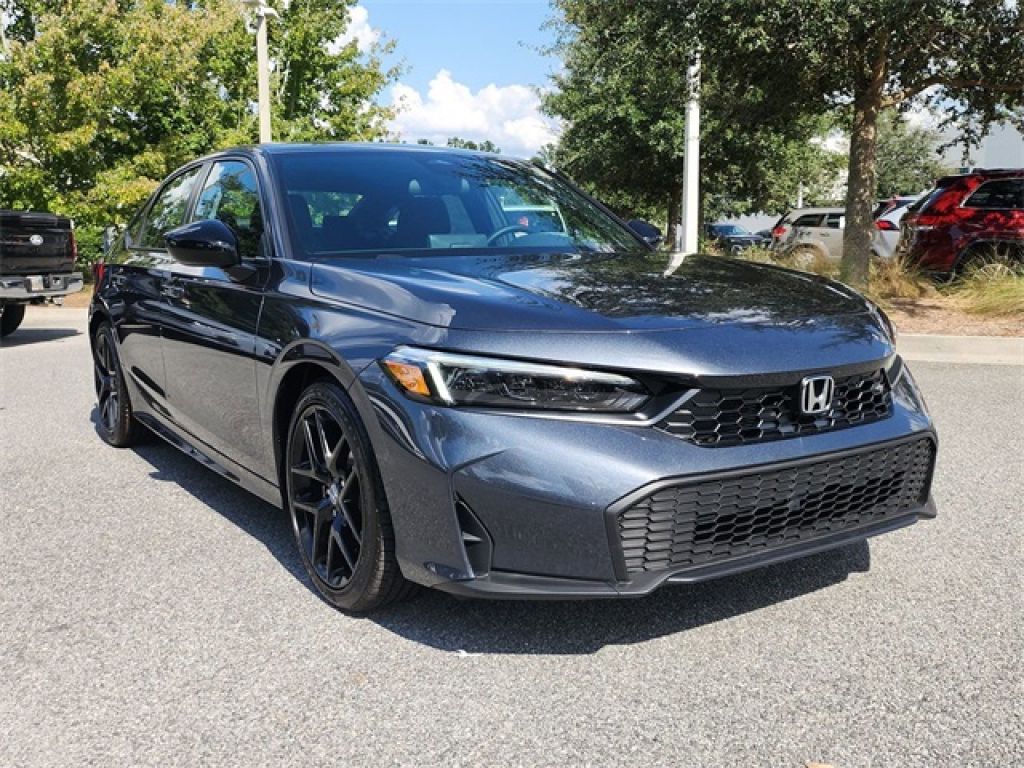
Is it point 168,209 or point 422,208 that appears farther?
point 168,209

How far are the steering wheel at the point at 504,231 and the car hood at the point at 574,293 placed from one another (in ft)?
0.92

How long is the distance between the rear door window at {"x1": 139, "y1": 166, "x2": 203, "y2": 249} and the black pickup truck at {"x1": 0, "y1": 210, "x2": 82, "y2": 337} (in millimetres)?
6051

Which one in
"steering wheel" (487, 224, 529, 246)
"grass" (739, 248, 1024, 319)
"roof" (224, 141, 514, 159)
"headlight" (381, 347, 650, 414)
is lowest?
"grass" (739, 248, 1024, 319)

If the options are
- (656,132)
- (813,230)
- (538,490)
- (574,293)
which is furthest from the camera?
(656,132)

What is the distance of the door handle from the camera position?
4.48 meters

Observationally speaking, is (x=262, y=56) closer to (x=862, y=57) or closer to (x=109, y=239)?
(x=109, y=239)

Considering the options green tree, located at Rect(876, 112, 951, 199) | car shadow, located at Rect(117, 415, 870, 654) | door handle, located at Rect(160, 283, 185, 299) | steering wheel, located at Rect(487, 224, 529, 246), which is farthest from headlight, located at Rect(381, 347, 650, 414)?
green tree, located at Rect(876, 112, 951, 199)

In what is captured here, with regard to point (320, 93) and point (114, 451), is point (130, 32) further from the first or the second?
point (114, 451)

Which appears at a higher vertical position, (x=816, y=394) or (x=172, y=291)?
(x=172, y=291)

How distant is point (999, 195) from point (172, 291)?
11858 mm

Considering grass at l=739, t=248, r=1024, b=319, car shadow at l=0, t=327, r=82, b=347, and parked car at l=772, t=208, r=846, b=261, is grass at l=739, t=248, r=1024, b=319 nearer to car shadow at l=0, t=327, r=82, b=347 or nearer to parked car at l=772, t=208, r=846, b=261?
parked car at l=772, t=208, r=846, b=261

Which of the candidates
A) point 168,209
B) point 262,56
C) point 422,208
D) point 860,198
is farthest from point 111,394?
point 262,56

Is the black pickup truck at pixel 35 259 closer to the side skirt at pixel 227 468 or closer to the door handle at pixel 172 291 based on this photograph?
the side skirt at pixel 227 468

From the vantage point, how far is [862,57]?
39.8 ft
